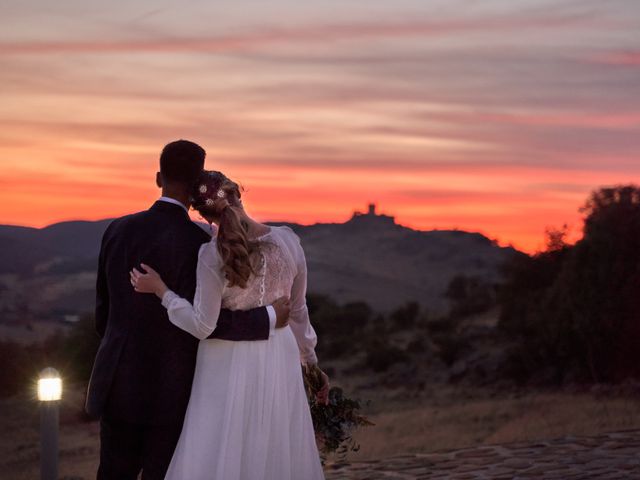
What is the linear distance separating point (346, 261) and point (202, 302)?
302 feet

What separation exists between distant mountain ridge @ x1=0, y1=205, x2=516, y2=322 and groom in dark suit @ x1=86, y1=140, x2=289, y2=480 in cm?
5792

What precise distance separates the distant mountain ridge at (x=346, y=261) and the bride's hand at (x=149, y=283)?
191 ft

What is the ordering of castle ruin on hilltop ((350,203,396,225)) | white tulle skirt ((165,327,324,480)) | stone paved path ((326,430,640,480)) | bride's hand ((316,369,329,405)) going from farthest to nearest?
castle ruin on hilltop ((350,203,396,225))
stone paved path ((326,430,640,480))
bride's hand ((316,369,329,405))
white tulle skirt ((165,327,324,480))

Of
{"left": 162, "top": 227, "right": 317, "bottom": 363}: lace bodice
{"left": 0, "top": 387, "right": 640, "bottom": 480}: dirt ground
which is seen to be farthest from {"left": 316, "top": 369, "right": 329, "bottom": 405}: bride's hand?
{"left": 0, "top": 387, "right": 640, "bottom": 480}: dirt ground

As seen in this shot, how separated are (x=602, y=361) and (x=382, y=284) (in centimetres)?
6472

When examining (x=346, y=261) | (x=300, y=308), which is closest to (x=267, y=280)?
(x=300, y=308)

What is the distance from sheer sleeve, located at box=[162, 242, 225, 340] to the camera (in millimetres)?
4895

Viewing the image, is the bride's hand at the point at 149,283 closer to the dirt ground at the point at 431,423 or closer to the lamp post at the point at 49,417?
the lamp post at the point at 49,417

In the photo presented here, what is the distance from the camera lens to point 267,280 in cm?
520

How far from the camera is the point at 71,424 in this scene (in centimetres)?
2469

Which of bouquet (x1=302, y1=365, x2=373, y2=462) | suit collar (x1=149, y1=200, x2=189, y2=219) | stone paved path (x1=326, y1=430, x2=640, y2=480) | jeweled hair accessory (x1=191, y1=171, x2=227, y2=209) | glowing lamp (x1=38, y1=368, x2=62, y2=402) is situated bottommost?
stone paved path (x1=326, y1=430, x2=640, y2=480)

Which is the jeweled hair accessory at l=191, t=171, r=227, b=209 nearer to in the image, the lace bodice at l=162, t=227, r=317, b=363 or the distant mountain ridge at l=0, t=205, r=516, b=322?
the lace bodice at l=162, t=227, r=317, b=363

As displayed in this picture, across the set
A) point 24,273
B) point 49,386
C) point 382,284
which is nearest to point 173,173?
point 49,386

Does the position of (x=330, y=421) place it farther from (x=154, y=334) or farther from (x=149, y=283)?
(x=149, y=283)
